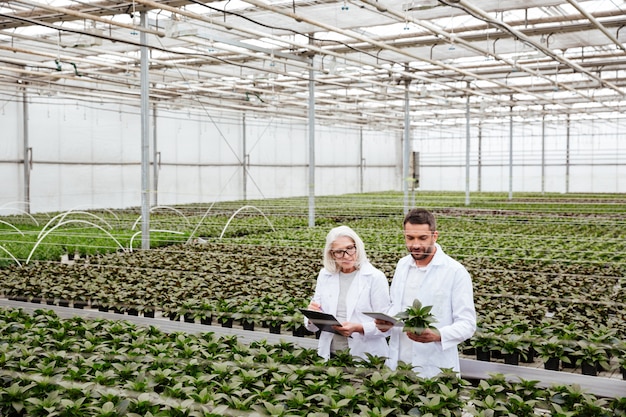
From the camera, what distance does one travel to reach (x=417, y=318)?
125 inches

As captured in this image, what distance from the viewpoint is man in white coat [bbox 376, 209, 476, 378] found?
10.8 feet

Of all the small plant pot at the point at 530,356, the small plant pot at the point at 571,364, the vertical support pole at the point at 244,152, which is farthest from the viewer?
the vertical support pole at the point at 244,152

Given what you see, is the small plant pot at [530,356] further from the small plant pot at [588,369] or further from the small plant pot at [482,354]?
the small plant pot at [588,369]

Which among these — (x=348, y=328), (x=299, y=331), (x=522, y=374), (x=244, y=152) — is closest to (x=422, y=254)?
(x=348, y=328)

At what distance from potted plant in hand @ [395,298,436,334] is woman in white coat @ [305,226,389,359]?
1.35 ft

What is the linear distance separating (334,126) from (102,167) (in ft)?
44.5

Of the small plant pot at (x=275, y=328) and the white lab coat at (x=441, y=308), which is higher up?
the white lab coat at (x=441, y=308)

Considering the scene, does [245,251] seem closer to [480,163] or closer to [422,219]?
[422,219]

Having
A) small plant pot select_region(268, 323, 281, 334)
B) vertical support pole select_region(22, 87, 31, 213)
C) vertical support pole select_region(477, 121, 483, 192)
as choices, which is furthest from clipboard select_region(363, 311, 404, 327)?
vertical support pole select_region(477, 121, 483, 192)

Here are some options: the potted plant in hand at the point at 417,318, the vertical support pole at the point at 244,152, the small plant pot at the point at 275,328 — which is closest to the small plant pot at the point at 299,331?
the small plant pot at the point at 275,328

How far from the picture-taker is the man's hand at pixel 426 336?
322cm

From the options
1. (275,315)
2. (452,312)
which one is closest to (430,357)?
(452,312)

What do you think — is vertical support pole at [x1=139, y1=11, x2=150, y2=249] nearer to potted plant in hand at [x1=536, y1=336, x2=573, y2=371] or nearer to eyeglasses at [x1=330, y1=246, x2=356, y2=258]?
potted plant in hand at [x1=536, y1=336, x2=573, y2=371]

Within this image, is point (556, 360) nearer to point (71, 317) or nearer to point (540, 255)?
point (71, 317)
